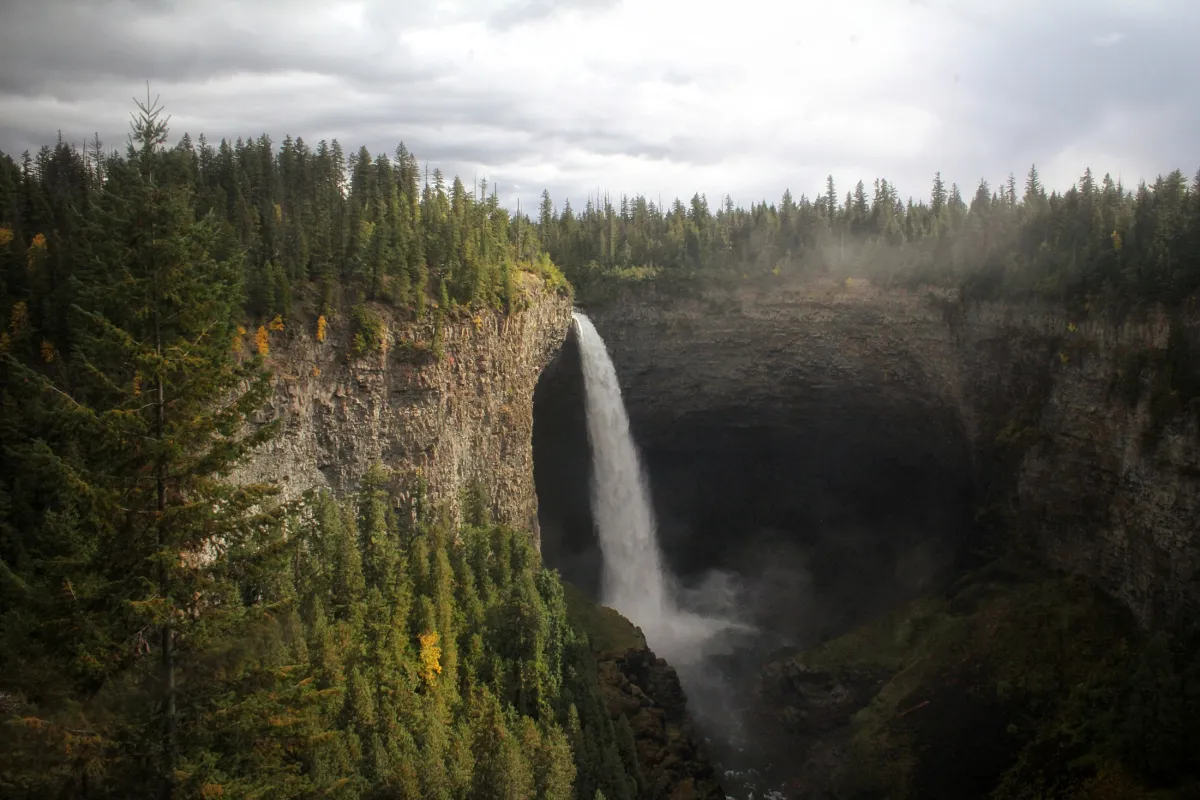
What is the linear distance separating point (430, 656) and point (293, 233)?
22.1 meters

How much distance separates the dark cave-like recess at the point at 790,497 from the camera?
182 ft

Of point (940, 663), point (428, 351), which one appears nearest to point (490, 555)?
point (428, 351)

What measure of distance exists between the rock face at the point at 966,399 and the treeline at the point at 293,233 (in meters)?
12.4

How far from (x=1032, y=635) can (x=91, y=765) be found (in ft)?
129

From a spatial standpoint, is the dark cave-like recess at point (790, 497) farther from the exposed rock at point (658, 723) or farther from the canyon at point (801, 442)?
the exposed rock at point (658, 723)

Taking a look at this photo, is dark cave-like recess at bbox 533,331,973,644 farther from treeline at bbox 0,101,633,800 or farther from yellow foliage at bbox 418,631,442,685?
treeline at bbox 0,101,633,800

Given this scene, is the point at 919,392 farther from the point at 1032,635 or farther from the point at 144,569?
the point at 144,569

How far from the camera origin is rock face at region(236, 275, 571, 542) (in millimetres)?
31141

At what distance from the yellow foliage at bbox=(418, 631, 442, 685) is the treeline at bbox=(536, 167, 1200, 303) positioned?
3382 centimetres

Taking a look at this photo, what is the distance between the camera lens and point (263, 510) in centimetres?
1731

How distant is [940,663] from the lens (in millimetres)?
43000

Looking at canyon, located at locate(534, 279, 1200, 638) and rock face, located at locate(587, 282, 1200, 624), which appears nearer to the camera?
rock face, located at locate(587, 282, 1200, 624)

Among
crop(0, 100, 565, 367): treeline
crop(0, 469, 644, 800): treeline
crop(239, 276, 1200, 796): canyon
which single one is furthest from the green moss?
crop(0, 100, 565, 367): treeline

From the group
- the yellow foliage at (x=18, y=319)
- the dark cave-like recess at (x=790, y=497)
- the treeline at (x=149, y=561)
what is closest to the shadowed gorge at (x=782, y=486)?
the dark cave-like recess at (x=790, y=497)
